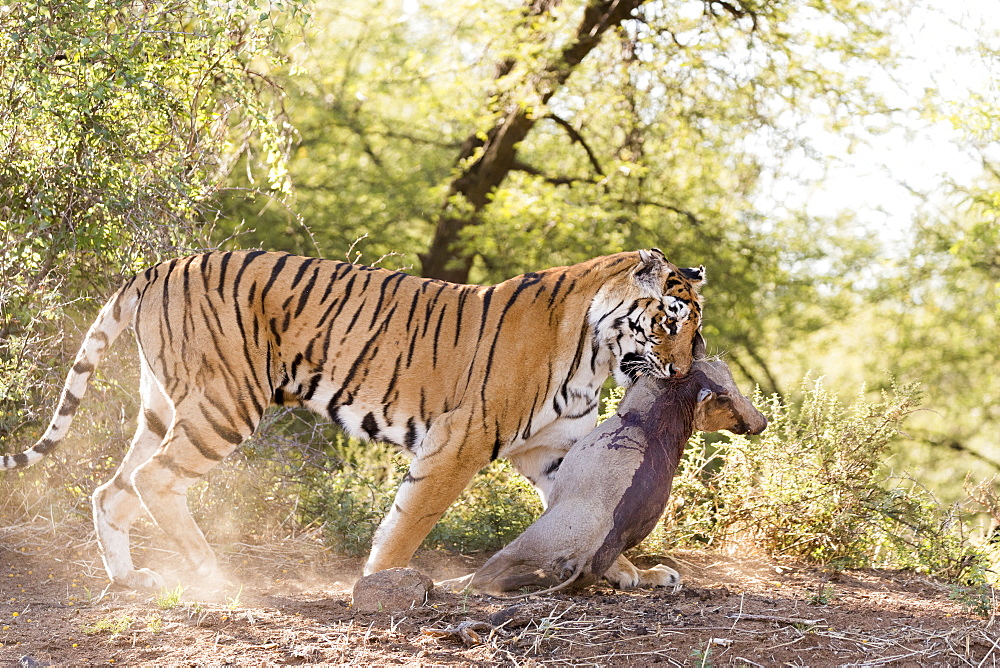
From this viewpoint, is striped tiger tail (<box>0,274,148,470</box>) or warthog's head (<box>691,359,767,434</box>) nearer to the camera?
warthog's head (<box>691,359,767,434</box>)

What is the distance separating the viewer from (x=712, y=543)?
6.38 m

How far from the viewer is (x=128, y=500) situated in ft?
17.0

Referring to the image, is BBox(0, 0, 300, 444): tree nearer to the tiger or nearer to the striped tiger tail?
the striped tiger tail

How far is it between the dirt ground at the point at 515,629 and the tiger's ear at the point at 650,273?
156 centimetres

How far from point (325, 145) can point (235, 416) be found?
10509 mm

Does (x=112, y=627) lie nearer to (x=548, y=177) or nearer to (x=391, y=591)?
(x=391, y=591)

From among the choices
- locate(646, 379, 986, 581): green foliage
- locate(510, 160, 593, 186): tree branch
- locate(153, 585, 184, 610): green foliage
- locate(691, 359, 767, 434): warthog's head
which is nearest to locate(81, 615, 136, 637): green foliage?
locate(153, 585, 184, 610): green foliage

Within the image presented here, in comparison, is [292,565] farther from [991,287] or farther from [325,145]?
[991,287]

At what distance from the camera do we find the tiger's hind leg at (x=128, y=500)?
16.7 ft

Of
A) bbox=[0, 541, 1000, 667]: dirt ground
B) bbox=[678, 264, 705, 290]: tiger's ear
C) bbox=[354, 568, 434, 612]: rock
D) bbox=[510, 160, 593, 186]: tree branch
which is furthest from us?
bbox=[510, 160, 593, 186]: tree branch

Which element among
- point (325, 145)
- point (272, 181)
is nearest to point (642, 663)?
point (272, 181)

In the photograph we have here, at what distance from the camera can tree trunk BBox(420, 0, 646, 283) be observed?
11.9m

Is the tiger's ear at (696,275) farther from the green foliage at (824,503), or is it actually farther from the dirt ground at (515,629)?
the dirt ground at (515,629)

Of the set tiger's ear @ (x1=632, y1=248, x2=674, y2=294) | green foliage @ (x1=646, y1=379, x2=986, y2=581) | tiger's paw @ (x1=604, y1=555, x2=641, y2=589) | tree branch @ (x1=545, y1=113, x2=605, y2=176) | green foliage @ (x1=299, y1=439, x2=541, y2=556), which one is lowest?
green foliage @ (x1=299, y1=439, x2=541, y2=556)
